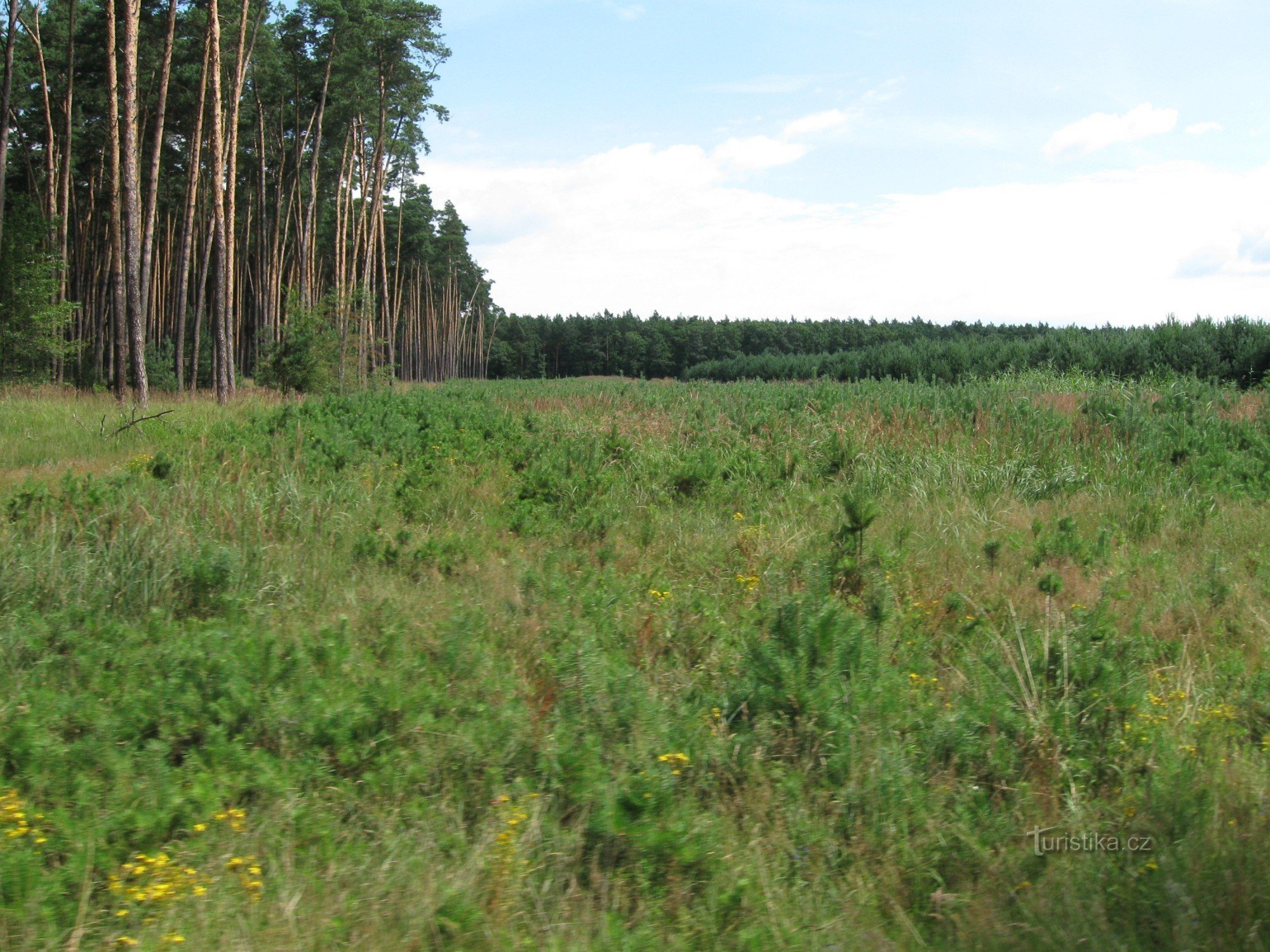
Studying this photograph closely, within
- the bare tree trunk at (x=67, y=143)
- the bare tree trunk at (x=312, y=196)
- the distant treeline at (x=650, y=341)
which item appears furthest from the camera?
the distant treeline at (x=650, y=341)

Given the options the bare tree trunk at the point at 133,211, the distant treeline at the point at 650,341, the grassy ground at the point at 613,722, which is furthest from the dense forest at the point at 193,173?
the distant treeline at the point at 650,341

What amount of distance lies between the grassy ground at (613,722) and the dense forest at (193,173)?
14081 mm

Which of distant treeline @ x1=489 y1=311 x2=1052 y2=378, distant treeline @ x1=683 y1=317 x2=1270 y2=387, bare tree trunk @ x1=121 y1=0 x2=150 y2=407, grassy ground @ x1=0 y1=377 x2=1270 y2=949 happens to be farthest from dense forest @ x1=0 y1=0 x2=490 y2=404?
distant treeline @ x1=489 y1=311 x2=1052 y2=378

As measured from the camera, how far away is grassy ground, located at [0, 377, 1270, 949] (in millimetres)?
2969

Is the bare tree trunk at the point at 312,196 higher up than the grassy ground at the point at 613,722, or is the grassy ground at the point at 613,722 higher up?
the bare tree trunk at the point at 312,196

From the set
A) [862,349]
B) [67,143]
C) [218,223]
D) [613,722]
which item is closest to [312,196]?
[67,143]

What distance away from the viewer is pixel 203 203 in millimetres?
35625

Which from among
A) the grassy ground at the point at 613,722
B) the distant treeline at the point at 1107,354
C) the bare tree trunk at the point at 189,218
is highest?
the bare tree trunk at the point at 189,218

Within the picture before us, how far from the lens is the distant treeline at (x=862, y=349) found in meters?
24.1

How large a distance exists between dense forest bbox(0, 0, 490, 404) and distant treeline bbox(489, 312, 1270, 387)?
1551 centimetres

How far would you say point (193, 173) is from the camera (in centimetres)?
2461

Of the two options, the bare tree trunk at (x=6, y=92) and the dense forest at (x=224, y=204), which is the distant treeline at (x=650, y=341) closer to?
the dense forest at (x=224, y=204)

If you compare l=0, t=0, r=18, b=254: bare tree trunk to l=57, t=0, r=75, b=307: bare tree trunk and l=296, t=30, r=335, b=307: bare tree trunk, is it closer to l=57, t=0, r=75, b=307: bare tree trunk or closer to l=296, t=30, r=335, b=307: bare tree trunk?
l=57, t=0, r=75, b=307: bare tree trunk

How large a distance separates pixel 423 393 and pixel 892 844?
13.4 metres
